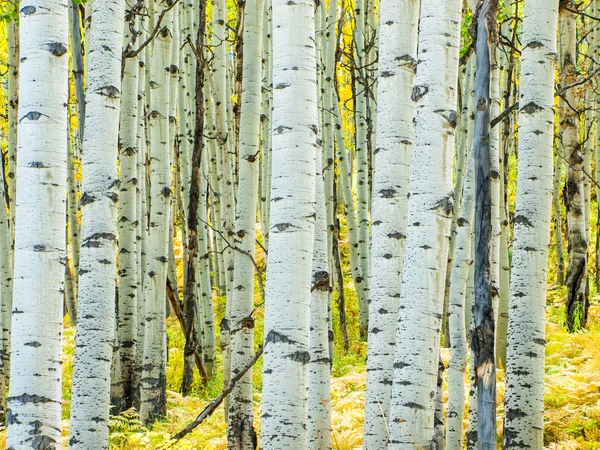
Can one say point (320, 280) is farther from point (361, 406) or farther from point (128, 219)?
point (128, 219)

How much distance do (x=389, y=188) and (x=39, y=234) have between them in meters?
1.60

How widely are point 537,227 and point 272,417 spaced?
185cm

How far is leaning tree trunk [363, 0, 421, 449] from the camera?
312 cm

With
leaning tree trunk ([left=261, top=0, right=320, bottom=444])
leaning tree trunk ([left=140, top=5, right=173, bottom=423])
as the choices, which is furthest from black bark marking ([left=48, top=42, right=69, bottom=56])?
leaning tree trunk ([left=140, top=5, right=173, bottom=423])

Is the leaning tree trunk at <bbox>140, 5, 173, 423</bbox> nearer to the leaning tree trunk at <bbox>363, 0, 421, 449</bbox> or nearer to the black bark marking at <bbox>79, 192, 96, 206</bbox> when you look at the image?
the black bark marking at <bbox>79, 192, 96, 206</bbox>

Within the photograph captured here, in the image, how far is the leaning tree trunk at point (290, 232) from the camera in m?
2.60

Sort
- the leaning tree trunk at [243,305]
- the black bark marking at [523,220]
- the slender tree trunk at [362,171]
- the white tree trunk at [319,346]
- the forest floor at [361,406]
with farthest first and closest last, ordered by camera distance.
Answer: the slender tree trunk at [362,171] → the leaning tree trunk at [243,305] → the forest floor at [361,406] → the white tree trunk at [319,346] → the black bark marking at [523,220]

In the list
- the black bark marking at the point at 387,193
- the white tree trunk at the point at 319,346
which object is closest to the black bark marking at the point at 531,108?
the black bark marking at the point at 387,193

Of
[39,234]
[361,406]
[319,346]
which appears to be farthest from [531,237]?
[361,406]

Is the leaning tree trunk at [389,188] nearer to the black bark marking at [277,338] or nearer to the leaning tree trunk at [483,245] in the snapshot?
the leaning tree trunk at [483,245]

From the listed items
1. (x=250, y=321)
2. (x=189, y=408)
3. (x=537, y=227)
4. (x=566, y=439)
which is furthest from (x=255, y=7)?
(x=189, y=408)

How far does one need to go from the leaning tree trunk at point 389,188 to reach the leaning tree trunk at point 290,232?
1.81 ft

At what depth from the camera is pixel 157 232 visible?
6188mm

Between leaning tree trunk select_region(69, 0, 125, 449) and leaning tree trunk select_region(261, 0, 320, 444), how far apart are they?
1272 mm
